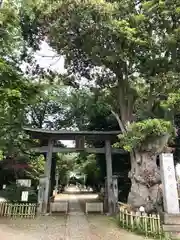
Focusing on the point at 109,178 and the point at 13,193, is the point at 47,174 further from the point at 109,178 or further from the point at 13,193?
the point at 109,178

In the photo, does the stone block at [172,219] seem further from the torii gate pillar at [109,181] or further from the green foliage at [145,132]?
the torii gate pillar at [109,181]

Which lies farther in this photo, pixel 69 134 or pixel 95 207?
pixel 69 134

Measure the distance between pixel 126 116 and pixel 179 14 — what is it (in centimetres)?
515

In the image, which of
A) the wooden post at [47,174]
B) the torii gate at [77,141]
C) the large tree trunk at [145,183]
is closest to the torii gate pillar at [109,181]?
the torii gate at [77,141]

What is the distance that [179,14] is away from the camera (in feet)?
31.5

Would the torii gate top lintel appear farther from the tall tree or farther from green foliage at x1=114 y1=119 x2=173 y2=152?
green foliage at x1=114 y1=119 x2=173 y2=152

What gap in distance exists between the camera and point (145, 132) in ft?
29.8

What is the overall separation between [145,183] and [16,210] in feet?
21.8

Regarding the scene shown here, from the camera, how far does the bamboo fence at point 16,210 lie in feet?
37.1

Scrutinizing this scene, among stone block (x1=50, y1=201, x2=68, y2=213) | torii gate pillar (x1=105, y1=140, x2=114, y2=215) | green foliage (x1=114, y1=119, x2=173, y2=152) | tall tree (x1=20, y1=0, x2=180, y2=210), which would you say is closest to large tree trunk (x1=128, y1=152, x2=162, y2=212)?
tall tree (x1=20, y1=0, x2=180, y2=210)

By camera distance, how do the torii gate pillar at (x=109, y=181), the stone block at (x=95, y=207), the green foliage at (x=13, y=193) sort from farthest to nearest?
1. the stone block at (x=95, y=207)
2. the torii gate pillar at (x=109, y=181)
3. the green foliage at (x=13, y=193)

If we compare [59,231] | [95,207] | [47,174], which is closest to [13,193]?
[47,174]

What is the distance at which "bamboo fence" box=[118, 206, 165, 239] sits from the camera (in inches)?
292

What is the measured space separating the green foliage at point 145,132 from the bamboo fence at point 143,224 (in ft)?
8.31
